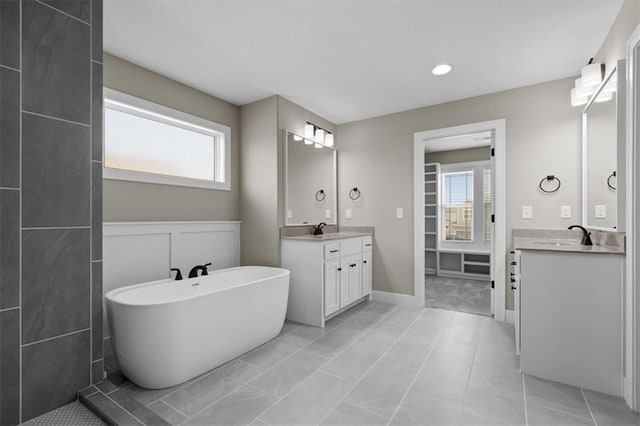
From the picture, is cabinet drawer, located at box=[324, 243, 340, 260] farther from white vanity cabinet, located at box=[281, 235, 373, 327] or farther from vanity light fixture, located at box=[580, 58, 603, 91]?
vanity light fixture, located at box=[580, 58, 603, 91]

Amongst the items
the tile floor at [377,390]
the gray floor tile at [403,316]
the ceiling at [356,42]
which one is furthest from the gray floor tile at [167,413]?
the ceiling at [356,42]

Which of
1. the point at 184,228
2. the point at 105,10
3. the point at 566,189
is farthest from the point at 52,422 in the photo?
the point at 566,189

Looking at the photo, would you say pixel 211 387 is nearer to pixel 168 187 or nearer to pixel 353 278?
pixel 168 187

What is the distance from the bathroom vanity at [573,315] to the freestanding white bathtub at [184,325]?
1.96 meters

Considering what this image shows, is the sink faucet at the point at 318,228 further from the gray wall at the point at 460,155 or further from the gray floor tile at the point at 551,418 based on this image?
the gray wall at the point at 460,155

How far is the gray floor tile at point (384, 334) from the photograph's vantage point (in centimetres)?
264

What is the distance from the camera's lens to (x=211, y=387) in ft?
6.34

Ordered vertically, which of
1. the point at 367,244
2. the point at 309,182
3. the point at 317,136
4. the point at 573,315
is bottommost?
the point at 573,315

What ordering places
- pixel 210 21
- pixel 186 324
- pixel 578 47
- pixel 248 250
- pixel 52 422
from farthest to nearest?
pixel 248 250 < pixel 578 47 < pixel 210 21 < pixel 186 324 < pixel 52 422

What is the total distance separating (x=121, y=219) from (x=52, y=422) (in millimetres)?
1437

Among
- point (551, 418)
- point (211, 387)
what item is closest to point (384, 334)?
point (551, 418)

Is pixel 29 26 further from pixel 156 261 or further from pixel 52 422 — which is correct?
pixel 52 422

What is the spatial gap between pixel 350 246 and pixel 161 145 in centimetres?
228

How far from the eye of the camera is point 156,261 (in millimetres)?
2705
